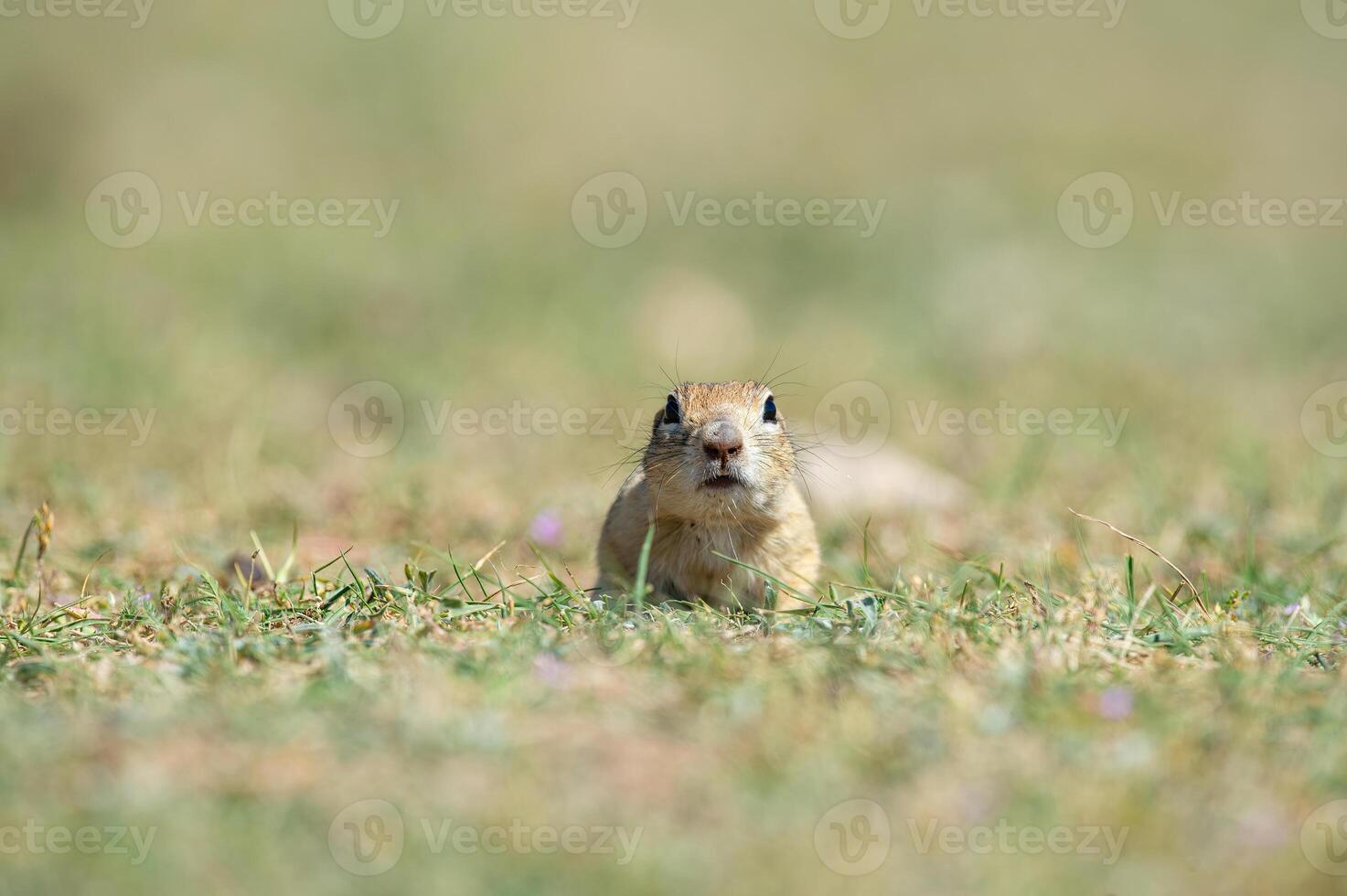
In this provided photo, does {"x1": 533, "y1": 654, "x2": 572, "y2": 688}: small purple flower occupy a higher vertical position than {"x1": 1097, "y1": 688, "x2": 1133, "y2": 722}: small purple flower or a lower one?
lower

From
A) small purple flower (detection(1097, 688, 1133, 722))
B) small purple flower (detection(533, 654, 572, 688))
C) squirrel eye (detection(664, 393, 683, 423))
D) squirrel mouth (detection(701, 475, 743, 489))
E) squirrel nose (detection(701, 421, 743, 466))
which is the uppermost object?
squirrel eye (detection(664, 393, 683, 423))

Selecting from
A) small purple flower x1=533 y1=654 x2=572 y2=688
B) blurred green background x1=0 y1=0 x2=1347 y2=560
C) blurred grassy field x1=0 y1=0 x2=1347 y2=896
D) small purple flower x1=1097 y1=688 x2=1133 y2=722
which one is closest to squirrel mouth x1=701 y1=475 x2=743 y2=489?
blurred grassy field x1=0 y1=0 x2=1347 y2=896

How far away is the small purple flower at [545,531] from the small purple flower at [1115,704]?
2.91 m

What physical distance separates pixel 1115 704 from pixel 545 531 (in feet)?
9.81

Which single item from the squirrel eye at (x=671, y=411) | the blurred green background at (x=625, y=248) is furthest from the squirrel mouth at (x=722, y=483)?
the blurred green background at (x=625, y=248)

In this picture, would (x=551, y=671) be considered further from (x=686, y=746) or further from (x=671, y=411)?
(x=671, y=411)

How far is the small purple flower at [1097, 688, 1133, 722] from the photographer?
9.66ft

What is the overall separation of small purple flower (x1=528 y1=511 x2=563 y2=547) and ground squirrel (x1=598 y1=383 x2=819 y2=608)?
0.73 metres

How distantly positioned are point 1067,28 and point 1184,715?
13798 mm

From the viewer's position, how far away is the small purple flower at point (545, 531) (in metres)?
5.52

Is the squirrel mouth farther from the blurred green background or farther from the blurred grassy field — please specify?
the blurred green background

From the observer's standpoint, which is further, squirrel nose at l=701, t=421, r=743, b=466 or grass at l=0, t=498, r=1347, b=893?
squirrel nose at l=701, t=421, r=743, b=466

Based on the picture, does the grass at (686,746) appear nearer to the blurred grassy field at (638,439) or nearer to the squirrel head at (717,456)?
the blurred grassy field at (638,439)

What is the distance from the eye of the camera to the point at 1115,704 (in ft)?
9.77
